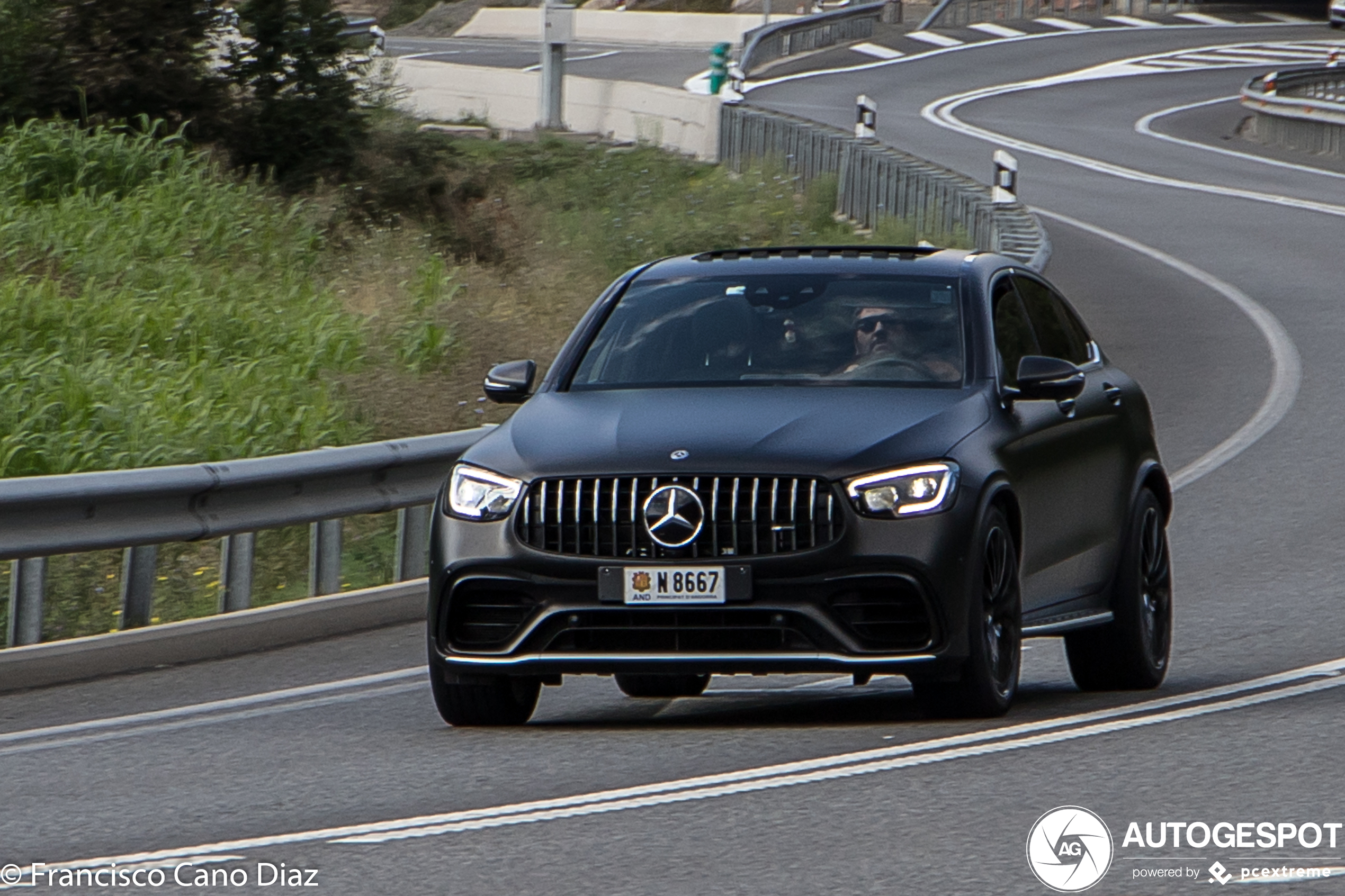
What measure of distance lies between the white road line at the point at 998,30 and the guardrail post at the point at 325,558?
181 ft

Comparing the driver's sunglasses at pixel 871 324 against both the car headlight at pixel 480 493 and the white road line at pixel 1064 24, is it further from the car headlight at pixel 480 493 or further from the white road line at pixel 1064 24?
the white road line at pixel 1064 24

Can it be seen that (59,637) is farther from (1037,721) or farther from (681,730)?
(1037,721)

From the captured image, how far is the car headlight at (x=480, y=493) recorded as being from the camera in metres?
7.67

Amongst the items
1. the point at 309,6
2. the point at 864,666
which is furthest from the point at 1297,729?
the point at 309,6

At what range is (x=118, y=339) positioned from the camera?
1636 cm

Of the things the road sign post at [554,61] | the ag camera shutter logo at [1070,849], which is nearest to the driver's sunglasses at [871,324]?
the ag camera shutter logo at [1070,849]

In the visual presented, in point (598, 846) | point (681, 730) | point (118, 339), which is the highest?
point (598, 846)

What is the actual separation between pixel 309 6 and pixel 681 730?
2124 centimetres

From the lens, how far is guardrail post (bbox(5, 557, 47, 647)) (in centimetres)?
988

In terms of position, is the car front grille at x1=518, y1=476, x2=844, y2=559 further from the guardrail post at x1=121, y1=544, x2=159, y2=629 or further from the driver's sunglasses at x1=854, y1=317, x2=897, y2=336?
the guardrail post at x1=121, y1=544, x2=159, y2=629

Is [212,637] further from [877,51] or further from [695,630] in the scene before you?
[877,51]

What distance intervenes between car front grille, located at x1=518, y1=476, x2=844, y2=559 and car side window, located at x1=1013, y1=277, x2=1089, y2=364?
6.48 ft

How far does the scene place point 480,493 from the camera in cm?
775

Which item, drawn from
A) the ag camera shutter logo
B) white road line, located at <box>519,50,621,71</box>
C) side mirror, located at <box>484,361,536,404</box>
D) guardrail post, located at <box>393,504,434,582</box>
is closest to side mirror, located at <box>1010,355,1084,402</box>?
side mirror, located at <box>484,361,536,404</box>
